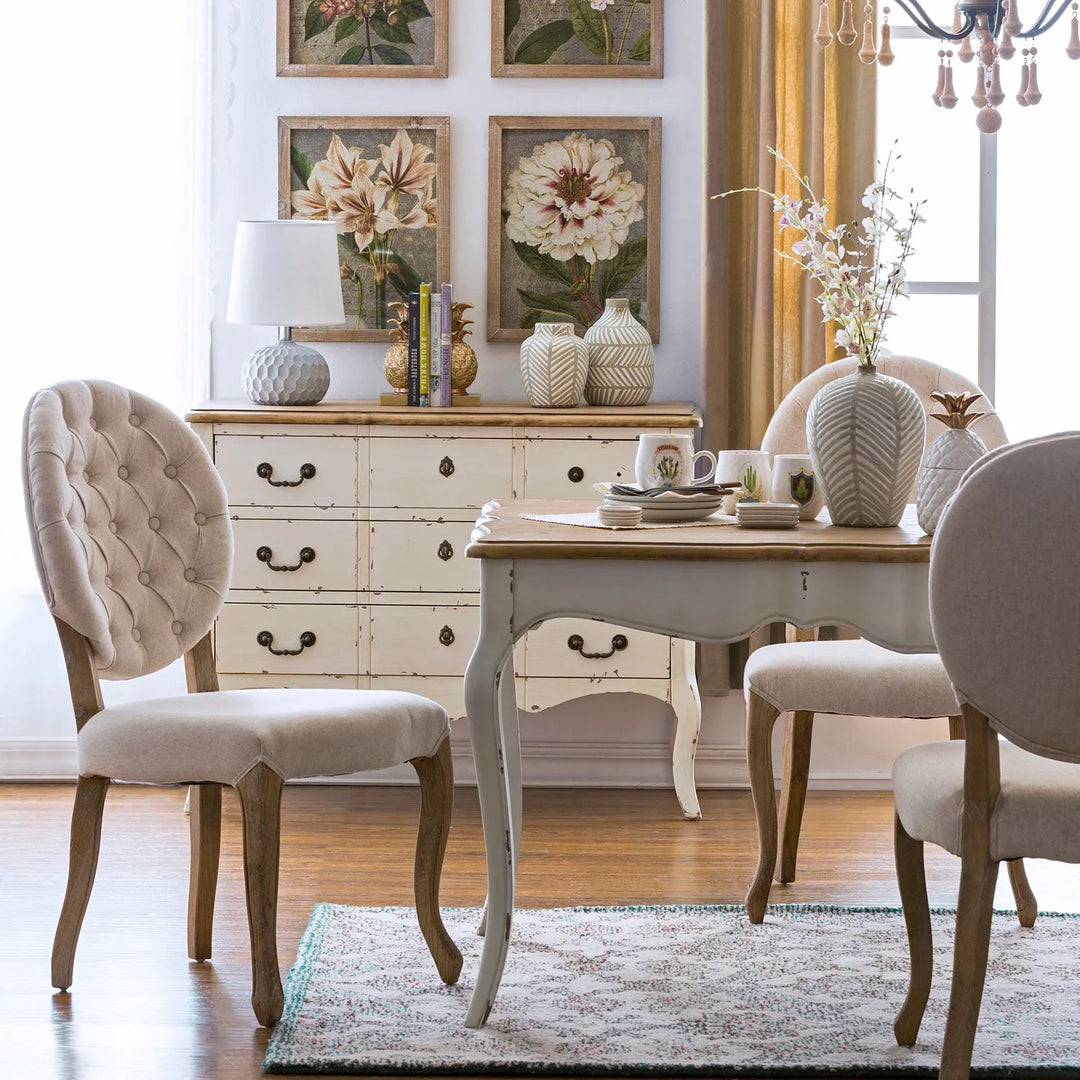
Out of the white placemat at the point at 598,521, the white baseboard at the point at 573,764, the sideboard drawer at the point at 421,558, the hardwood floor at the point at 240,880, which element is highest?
the white placemat at the point at 598,521

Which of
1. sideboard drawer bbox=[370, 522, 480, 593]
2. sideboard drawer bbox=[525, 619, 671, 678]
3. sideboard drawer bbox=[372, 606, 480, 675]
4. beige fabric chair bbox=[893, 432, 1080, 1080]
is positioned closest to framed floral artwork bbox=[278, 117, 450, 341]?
sideboard drawer bbox=[370, 522, 480, 593]

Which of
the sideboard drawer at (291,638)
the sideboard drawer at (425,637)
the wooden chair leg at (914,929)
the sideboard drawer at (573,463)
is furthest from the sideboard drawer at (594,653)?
the wooden chair leg at (914,929)

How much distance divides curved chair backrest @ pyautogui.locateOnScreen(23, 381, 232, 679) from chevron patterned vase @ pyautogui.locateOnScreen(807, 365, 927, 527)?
47.5 inches

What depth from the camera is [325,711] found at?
241cm

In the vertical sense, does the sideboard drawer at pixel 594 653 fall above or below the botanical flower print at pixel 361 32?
below

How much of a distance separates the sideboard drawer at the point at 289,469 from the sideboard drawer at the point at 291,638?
283 millimetres

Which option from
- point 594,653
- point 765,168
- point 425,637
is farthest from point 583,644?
point 765,168

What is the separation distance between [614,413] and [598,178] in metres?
0.81

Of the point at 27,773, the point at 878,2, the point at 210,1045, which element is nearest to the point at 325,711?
the point at 210,1045

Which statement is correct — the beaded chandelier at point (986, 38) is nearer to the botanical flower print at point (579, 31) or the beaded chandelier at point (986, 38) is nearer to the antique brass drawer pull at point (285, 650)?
the botanical flower print at point (579, 31)

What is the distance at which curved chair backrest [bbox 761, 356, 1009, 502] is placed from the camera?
3193 millimetres

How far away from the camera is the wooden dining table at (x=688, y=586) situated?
Answer: 213 centimetres

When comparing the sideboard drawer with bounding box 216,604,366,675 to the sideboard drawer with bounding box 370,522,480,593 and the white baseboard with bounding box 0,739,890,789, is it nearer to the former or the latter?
the sideboard drawer with bounding box 370,522,480,593

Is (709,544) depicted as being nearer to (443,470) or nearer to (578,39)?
(443,470)
